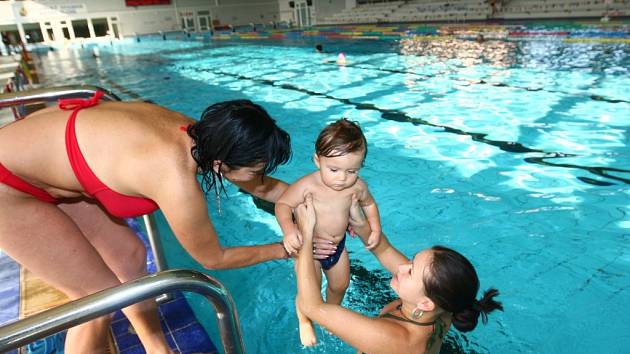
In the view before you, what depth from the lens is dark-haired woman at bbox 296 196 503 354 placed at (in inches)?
61.5

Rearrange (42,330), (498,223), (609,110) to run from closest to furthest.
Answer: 1. (42,330)
2. (498,223)
3. (609,110)

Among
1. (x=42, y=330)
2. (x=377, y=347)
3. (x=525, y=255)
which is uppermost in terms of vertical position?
(x=42, y=330)

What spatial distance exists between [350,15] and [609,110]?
28839 millimetres

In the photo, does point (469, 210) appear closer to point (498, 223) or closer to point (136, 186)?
point (498, 223)

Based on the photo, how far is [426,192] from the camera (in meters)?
4.54

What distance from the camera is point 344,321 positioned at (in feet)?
5.52

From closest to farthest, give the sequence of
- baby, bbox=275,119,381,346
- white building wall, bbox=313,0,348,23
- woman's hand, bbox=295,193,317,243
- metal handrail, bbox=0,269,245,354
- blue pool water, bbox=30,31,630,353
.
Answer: metal handrail, bbox=0,269,245,354, woman's hand, bbox=295,193,317,243, baby, bbox=275,119,381,346, blue pool water, bbox=30,31,630,353, white building wall, bbox=313,0,348,23

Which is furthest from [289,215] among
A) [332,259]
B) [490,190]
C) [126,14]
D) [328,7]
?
[126,14]

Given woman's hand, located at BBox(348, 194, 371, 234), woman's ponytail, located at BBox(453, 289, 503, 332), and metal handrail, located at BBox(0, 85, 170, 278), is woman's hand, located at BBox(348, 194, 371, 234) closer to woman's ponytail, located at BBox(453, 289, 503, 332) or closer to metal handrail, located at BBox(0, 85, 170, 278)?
woman's ponytail, located at BBox(453, 289, 503, 332)

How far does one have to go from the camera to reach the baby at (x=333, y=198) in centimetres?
191

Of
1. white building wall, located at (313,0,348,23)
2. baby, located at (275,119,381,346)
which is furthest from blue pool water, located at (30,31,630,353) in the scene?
white building wall, located at (313,0,348,23)

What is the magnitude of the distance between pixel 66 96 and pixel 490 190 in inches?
151

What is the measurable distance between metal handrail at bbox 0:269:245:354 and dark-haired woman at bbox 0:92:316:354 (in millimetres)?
366

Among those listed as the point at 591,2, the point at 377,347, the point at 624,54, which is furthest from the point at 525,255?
the point at 591,2
